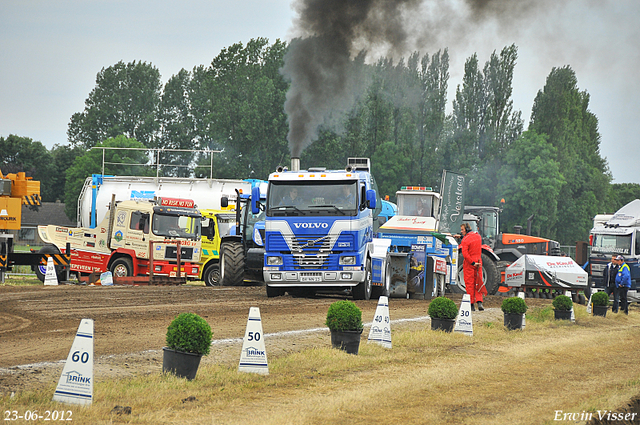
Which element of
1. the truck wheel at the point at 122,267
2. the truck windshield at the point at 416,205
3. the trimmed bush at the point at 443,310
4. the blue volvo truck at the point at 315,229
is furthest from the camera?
the truck windshield at the point at 416,205

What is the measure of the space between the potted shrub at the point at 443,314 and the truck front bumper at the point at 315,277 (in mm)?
4498

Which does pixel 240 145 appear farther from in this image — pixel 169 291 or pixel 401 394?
pixel 401 394

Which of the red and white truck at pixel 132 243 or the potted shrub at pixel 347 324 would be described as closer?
the potted shrub at pixel 347 324

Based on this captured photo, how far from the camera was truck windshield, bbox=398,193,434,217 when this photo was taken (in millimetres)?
26188

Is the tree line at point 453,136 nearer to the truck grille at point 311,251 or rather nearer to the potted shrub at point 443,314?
the truck grille at point 311,251

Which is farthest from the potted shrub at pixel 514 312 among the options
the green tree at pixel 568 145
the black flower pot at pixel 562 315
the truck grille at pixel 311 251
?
the green tree at pixel 568 145

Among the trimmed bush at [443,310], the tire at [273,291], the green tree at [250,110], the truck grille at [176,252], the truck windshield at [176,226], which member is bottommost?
the tire at [273,291]

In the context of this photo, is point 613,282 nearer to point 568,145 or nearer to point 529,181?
point 529,181

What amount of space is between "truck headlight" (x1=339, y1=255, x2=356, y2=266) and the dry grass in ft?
17.6

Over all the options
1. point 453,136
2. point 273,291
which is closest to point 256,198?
point 273,291

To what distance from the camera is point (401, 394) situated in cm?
848

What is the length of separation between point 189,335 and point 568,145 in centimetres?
6122

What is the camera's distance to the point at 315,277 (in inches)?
736

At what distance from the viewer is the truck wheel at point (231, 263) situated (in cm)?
2464
